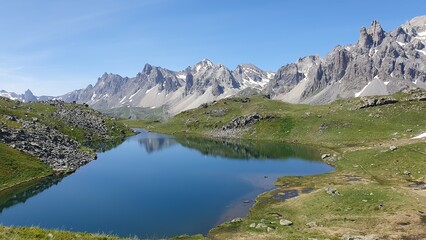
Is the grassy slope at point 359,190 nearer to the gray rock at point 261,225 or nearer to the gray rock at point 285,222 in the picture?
the gray rock at point 285,222

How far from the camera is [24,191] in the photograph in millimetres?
83188

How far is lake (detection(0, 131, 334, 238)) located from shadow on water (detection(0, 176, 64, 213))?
20cm

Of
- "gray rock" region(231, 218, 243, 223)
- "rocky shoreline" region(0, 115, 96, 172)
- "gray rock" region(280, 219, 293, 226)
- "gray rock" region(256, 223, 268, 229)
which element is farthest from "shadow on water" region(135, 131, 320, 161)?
"gray rock" region(256, 223, 268, 229)

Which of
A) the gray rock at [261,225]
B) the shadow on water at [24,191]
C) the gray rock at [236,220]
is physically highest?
the shadow on water at [24,191]

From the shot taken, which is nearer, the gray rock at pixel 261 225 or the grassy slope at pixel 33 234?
the grassy slope at pixel 33 234

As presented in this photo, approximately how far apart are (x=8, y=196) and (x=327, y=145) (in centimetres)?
11616

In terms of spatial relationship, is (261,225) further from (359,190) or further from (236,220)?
(359,190)

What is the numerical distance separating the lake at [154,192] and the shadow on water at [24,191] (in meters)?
0.20

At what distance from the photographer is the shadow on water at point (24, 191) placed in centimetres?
7451

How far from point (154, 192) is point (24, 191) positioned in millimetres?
31173

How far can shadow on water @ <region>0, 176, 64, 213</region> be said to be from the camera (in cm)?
7451

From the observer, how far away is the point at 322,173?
97438mm

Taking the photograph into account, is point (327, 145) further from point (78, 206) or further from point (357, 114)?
point (78, 206)

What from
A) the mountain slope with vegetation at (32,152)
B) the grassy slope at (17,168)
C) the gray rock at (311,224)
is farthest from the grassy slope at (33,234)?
the mountain slope with vegetation at (32,152)
